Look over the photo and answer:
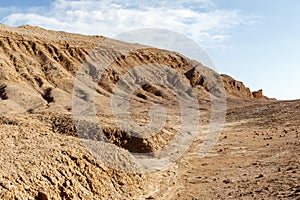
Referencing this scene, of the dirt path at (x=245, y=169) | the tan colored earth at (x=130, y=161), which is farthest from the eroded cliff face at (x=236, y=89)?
the dirt path at (x=245, y=169)

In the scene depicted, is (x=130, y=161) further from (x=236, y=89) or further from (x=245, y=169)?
(x=236, y=89)

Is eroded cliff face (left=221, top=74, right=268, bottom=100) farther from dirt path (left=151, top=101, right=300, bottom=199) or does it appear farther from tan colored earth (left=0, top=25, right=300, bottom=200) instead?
dirt path (left=151, top=101, right=300, bottom=199)

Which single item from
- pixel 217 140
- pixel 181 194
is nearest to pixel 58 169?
pixel 181 194

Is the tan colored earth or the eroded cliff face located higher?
the eroded cliff face

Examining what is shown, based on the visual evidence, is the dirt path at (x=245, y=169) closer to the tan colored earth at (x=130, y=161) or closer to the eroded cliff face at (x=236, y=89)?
the tan colored earth at (x=130, y=161)

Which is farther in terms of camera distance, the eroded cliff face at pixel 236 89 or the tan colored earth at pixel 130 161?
the eroded cliff face at pixel 236 89

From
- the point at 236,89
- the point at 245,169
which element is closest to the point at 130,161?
the point at 245,169

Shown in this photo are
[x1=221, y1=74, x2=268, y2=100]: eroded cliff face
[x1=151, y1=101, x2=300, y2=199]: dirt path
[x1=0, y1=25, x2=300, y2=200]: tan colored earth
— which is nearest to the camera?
[x1=0, y1=25, x2=300, y2=200]: tan colored earth

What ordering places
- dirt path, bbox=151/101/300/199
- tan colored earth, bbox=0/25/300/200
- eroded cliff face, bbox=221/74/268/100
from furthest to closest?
eroded cliff face, bbox=221/74/268/100 → dirt path, bbox=151/101/300/199 → tan colored earth, bbox=0/25/300/200

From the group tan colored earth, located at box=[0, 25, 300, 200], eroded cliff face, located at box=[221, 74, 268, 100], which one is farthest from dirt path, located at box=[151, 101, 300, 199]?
eroded cliff face, located at box=[221, 74, 268, 100]

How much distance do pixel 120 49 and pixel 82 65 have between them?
989 cm

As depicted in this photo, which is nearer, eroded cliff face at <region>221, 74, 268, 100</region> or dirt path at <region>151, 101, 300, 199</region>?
dirt path at <region>151, 101, 300, 199</region>

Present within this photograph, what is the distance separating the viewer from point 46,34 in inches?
2418

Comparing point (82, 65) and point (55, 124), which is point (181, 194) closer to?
point (55, 124)
